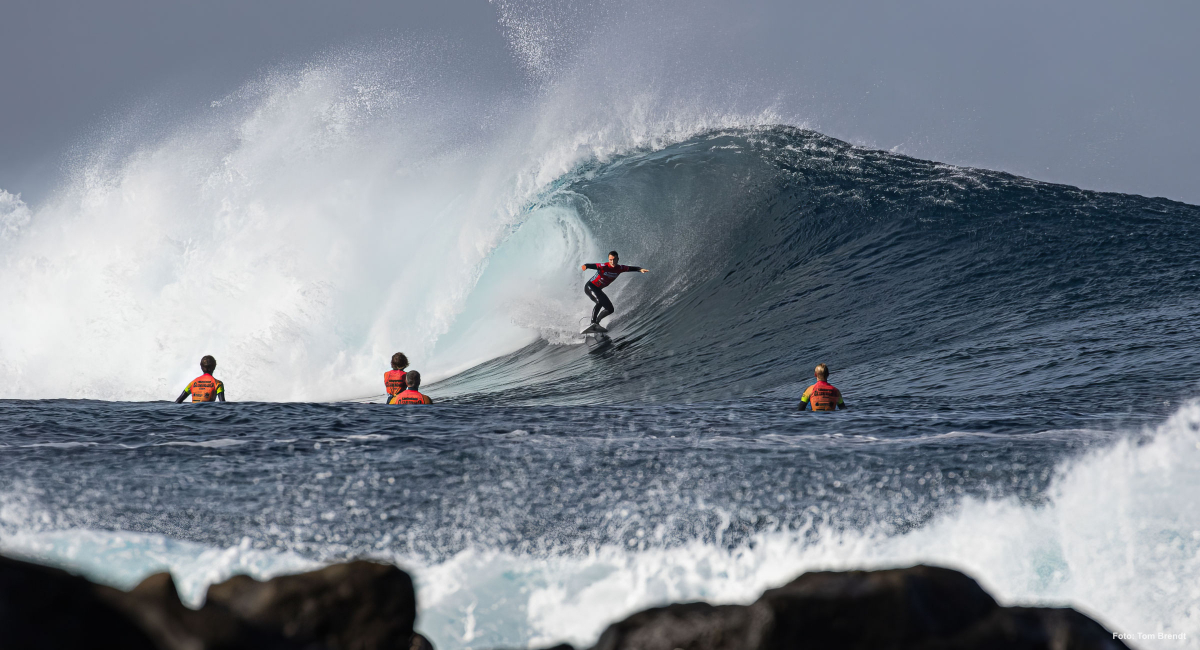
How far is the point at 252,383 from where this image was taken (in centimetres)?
1478

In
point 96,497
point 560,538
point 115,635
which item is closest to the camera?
point 115,635

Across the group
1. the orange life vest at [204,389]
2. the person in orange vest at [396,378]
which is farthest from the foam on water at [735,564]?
the person in orange vest at [396,378]

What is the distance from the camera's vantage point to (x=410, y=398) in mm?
9844

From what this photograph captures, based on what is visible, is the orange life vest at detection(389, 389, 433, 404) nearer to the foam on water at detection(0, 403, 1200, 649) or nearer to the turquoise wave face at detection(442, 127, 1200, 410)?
the turquoise wave face at detection(442, 127, 1200, 410)

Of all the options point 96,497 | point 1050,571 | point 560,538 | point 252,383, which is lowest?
point 1050,571

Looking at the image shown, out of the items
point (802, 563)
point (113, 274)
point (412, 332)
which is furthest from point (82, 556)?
point (113, 274)

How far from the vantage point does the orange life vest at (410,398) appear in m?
9.83

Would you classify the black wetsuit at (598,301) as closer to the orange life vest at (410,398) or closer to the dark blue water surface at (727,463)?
the dark blue water surface at (727,463)

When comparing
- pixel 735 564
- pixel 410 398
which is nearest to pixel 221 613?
pixel 735 564

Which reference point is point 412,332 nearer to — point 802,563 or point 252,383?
point 252,383

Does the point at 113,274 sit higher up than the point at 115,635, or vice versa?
the point at 113,274

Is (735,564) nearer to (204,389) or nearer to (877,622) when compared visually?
(877,622)

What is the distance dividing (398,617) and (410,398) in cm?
667

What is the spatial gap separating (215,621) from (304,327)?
13.6 meters
